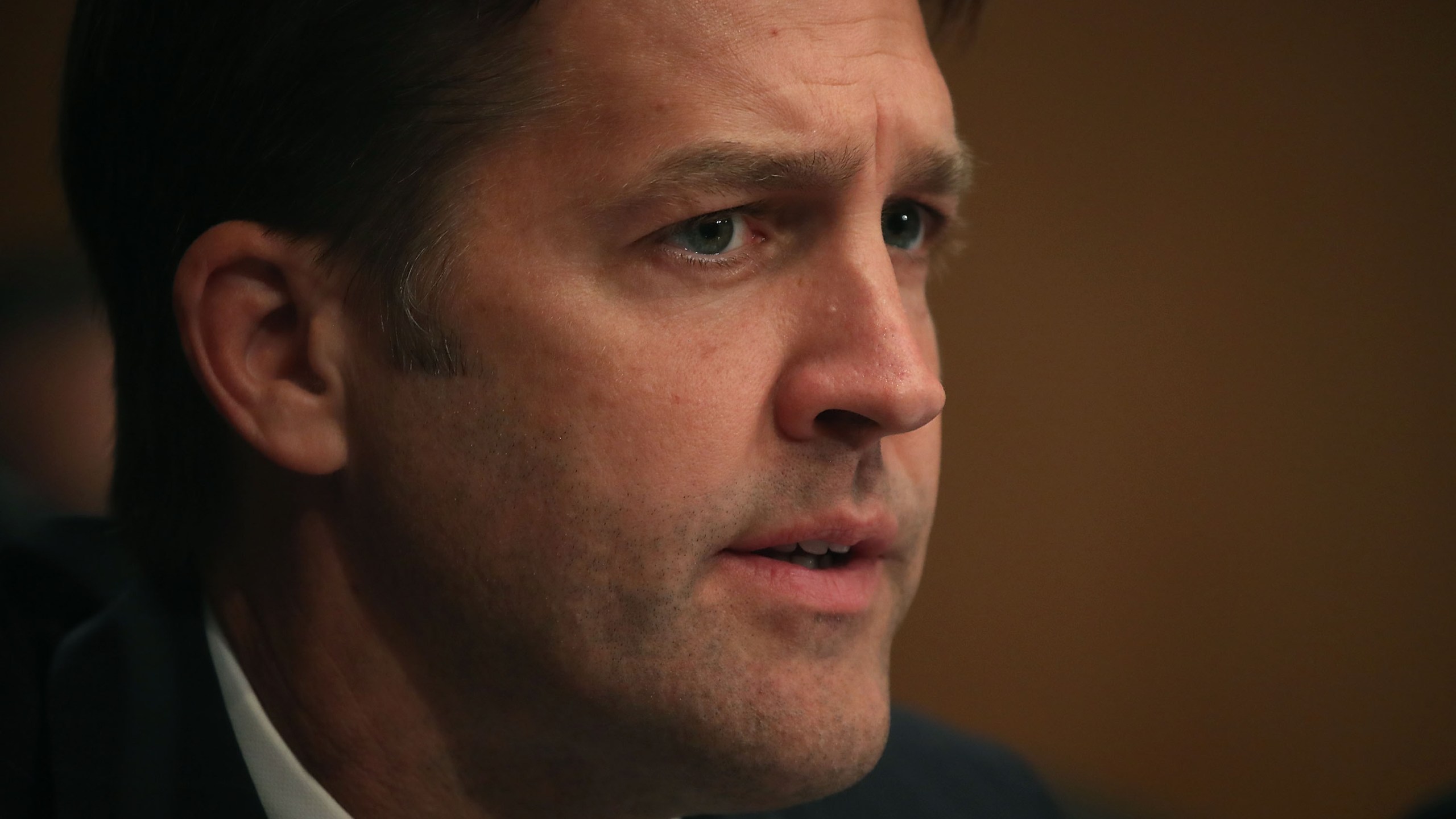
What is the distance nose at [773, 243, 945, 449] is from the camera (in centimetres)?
88

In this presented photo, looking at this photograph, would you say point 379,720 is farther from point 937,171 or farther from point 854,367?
point 937,171

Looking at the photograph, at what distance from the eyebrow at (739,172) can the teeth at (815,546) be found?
0.28m

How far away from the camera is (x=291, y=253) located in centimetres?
93

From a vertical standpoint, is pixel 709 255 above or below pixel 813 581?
above

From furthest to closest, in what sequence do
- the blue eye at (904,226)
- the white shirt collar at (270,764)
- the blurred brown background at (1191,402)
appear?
the blurred brown background at (1191,402) < the blue eye at (904,226) < the white shirt collar at (270,764)

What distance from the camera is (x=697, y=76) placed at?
0.87 meters

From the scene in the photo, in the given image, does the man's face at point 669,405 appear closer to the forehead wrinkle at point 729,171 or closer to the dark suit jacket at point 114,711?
the forehead wrinkle at point 729,171

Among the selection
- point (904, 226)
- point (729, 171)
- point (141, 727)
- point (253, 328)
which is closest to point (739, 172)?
point (729, 171)

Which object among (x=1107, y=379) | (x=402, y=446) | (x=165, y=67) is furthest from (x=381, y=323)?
(x=1107, y=379)

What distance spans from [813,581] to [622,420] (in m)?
0.20

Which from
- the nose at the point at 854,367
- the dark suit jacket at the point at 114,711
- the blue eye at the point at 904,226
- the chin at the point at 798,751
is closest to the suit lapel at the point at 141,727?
the dark suit jacket at the point at 114,711

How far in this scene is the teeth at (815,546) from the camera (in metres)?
0.93

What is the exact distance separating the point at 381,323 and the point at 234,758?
38cm

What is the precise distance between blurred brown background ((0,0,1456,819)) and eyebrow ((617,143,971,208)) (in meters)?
0.78
